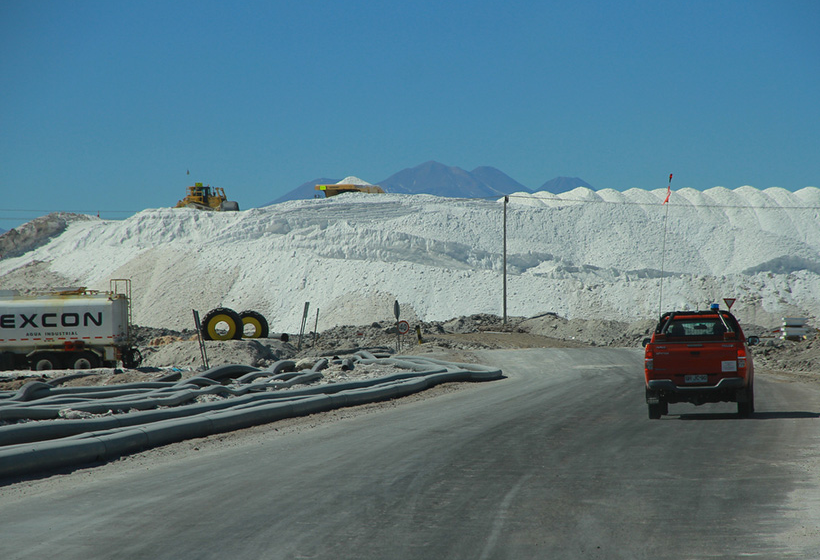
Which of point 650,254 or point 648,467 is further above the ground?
point 650,254

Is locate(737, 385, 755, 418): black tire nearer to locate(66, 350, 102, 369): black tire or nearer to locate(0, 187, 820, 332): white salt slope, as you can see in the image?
locate(66, 350, 102, 369): black tire

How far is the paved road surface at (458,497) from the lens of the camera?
5.80 m

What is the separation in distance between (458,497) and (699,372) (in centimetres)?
738

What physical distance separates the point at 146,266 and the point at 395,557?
68.1m

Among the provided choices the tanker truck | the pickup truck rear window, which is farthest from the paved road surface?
the tanker truck

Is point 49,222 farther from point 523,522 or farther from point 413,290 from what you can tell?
point 523,522

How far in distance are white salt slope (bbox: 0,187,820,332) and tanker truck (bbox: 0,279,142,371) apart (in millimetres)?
25967

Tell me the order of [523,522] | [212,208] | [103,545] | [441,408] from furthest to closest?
[212,208], [441,408], [523,522], [103,545]

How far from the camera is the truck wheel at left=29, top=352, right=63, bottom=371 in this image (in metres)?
29.2

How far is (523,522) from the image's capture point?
638cm

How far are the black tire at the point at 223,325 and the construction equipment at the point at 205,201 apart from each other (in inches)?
2205

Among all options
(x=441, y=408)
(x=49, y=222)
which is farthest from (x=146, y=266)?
(x=441, y=408)

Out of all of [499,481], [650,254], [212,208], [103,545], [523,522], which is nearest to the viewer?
[103,545]

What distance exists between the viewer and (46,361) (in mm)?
29219
